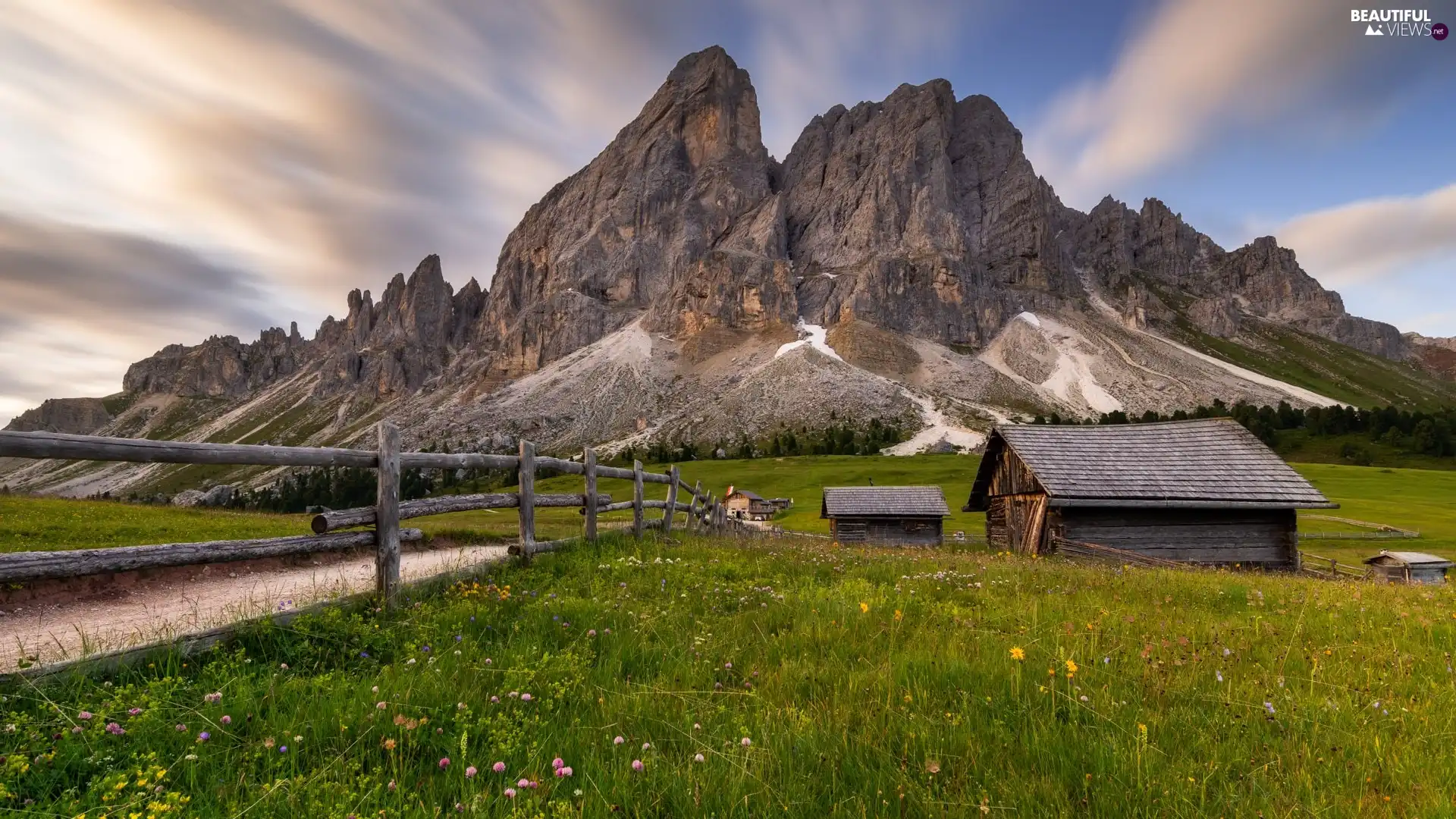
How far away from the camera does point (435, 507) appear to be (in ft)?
25.7

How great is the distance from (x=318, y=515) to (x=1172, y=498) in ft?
85.4

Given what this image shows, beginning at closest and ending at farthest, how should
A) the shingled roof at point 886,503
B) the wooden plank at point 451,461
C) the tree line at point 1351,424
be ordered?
the wooden plank at point 451,461 < the shingled roof at point 886,503 < the tree line at point 1351,424

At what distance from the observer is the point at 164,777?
8.79ft

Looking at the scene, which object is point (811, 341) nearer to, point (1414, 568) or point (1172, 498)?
point (1414, 568)

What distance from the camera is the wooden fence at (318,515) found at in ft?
14.4

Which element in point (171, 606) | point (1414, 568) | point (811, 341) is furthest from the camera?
point (811, 341)

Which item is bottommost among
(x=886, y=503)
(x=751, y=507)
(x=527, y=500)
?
(x=751, y=507)

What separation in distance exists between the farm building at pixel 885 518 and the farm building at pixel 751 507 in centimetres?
2068

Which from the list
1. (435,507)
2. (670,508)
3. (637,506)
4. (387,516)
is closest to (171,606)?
(435,507)

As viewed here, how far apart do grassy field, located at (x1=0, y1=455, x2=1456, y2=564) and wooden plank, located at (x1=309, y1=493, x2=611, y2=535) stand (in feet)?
15.0

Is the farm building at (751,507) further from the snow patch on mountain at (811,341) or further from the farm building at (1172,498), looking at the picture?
the snow patch on mountain at (811,341)

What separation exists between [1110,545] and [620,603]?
23468 millimetres

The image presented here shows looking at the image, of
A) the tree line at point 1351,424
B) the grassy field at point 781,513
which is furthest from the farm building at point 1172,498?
the tree line at point 1351,424

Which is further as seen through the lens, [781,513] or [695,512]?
[781,513]
